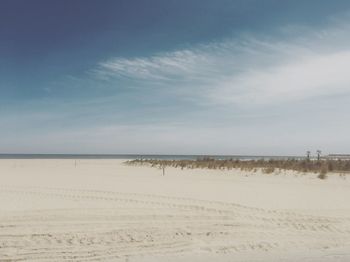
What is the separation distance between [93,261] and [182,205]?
455 centimetres

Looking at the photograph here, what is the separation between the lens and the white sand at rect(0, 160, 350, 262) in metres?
6.91

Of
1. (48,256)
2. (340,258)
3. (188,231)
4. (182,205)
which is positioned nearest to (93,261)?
(48,256)

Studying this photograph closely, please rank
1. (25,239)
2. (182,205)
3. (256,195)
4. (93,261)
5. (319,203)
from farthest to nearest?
(256,195) → (319,203) → (182,205) → (25,239) → (93,261)

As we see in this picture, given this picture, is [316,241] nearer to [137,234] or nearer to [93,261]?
[137,234]

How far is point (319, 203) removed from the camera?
11.7 meters

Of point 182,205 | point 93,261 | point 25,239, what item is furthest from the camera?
point 182,205

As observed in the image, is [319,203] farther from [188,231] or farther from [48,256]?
[48,256]

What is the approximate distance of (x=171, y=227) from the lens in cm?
853

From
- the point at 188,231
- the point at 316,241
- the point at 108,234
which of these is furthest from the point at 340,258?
the point at 108,234

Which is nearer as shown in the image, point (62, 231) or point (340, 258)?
point (340, 258)

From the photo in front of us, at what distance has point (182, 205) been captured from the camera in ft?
35.2

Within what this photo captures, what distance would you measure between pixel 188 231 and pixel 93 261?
7.95 ft

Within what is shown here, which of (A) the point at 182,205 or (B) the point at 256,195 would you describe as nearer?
(A) the point at 182,205

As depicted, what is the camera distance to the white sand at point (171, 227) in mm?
6906
